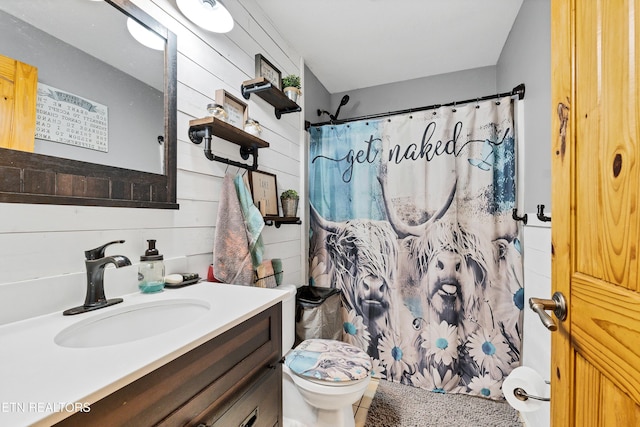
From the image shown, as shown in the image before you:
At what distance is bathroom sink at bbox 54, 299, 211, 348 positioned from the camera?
2.31ft

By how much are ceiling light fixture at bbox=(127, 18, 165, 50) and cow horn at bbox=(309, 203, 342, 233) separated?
1419mm

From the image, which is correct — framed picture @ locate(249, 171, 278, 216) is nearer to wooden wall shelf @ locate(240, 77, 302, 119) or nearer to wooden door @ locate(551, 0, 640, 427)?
wooden wall shelf @ locate(240, 77, 302, 119)

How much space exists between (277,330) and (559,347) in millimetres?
778

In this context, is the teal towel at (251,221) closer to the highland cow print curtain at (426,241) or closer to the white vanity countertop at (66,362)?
the white vanity countertop at (66,362)

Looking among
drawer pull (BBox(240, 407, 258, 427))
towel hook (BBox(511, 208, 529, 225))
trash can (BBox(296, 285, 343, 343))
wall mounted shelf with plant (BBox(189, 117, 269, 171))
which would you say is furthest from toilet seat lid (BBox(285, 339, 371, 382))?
towel hook (BBox(511, 208, 529, 225))

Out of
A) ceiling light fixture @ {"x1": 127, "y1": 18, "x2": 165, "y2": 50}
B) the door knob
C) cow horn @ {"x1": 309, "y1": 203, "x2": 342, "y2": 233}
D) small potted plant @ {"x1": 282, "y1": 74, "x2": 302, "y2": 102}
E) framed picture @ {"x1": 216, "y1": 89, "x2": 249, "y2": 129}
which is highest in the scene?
small potted plant @ {"x1": 282, "y1": 74, "x2": 302, "y2": 102}

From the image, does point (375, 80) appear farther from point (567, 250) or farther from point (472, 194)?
point (567, 250)

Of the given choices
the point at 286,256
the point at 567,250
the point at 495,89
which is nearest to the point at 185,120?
the point at 286,256

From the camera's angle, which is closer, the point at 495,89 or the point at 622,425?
the point at 622,425

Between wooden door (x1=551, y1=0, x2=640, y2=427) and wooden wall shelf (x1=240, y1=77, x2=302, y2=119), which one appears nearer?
wooden door (x1=551, y1=0, x2=640, y2=427)

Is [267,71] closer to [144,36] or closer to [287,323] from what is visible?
[144,36]

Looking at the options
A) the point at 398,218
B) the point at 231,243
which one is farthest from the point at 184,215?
the point at 398,218

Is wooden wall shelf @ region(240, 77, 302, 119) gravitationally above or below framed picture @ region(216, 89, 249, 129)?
above

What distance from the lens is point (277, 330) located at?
94 cm
